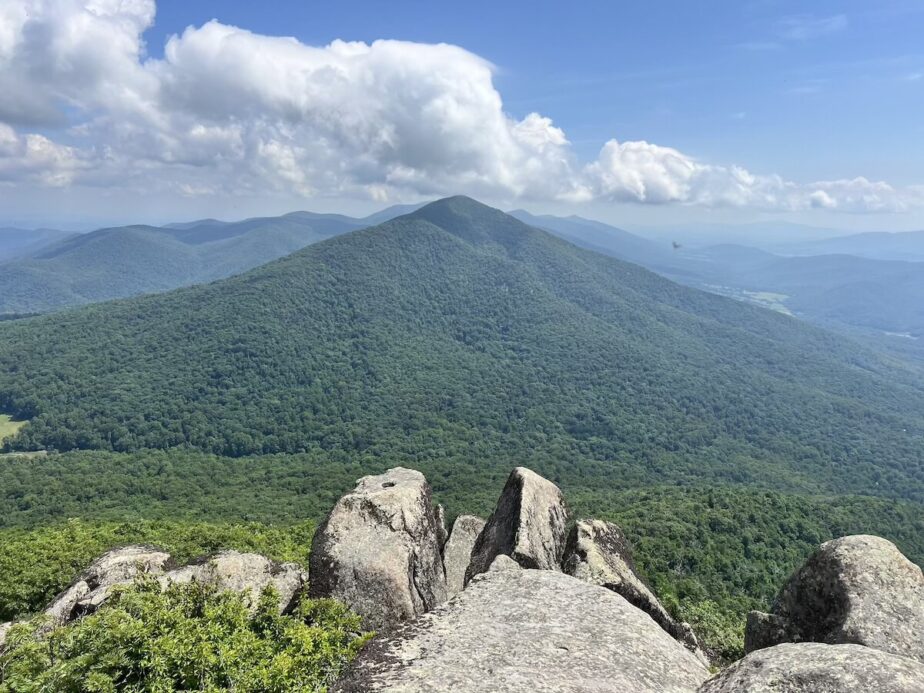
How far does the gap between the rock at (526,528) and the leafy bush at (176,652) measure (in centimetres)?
811

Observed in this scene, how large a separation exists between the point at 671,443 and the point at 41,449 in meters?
195

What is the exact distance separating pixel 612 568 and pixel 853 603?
8.34 metres

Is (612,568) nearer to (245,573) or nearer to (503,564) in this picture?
(503,564)

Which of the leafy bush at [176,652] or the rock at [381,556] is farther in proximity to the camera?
the rock at [381,556]

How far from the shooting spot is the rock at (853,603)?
12297 mm

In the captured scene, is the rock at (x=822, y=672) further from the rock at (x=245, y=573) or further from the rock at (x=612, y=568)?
the rock at (x=245, y=573)

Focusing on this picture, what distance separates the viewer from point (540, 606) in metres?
13.3

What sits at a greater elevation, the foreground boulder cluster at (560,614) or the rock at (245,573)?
the foreground boulder cluster at (560,614)

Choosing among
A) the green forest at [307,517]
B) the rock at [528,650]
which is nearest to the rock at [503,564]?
the rock at [528,650]

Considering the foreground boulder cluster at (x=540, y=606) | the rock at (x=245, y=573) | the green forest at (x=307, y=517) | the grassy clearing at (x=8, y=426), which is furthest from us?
the grassy clearing at (x=8, y=426)

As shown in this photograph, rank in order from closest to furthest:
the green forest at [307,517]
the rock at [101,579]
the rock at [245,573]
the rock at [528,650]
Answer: the rock at [528,650] → the rock at [101,579] → the rock at [245,573] → the green forest at [307,517]

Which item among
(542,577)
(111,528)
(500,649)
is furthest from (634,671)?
(111,528)

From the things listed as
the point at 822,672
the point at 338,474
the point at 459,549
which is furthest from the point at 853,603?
the point at 338,474

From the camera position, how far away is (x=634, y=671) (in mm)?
10969
